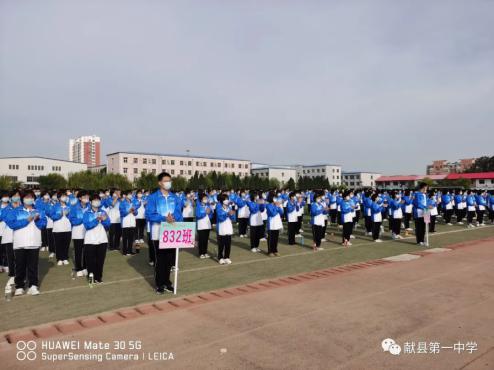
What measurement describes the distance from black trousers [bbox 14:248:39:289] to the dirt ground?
8.91 ft

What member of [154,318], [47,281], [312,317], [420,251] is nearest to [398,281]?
[312,317]

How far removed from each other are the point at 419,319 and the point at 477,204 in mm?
18122

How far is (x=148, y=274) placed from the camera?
328 inches

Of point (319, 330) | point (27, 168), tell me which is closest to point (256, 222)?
point (319, 330)

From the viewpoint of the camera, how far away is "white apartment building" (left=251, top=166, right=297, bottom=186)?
105625mm

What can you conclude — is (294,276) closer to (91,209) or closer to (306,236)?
(91,209)

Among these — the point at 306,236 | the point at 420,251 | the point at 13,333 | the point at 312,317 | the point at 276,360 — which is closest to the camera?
the point at 276,360

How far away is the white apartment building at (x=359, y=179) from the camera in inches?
4739

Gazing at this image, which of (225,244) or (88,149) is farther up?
(88,149)

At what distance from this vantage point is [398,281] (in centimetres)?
721

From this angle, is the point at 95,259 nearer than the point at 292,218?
Yes

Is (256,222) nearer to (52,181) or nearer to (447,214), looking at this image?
(447,214)

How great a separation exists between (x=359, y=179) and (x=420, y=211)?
112729 mm

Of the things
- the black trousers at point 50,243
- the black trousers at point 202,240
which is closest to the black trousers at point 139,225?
the black trousers at point 50,243
